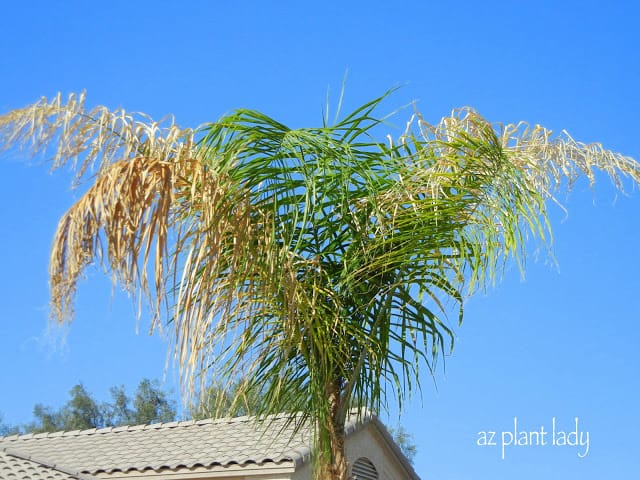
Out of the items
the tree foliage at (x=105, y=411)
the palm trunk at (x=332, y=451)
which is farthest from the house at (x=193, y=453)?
the tree foliage at (x=105, y=411)

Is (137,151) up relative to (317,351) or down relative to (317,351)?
up

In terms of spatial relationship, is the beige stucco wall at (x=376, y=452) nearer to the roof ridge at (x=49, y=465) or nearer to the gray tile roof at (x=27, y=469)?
the roof ridge at (x=49, y=465)

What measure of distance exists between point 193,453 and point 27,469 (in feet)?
8.33

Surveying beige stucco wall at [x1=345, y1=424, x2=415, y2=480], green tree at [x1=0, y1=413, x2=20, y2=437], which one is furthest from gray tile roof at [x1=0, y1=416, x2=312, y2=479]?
green tree at [x1=0, y1=413, x2=20, y2=437]

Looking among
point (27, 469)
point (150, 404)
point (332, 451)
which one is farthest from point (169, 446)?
point (150, 404)

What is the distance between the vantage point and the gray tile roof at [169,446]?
13.2 m

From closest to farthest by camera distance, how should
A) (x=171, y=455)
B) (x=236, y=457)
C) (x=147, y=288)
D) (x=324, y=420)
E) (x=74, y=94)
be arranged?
(x=147, y=288), (x=74, y=94), (x=324, y=420), (x=236, y=457), (x=171, y=455)

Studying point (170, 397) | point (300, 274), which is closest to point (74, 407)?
point (170, 397)

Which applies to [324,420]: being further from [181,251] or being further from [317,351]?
[181,251]

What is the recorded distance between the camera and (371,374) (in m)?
7.00

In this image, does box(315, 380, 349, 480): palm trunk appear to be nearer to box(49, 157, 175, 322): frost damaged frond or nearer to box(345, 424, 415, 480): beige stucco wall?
box(49, 157, 175, 322): frost damaged frond

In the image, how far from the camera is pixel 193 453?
14.1 meters

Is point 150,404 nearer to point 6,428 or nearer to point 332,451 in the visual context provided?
point 6,428

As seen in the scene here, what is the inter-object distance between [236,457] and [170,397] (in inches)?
938
